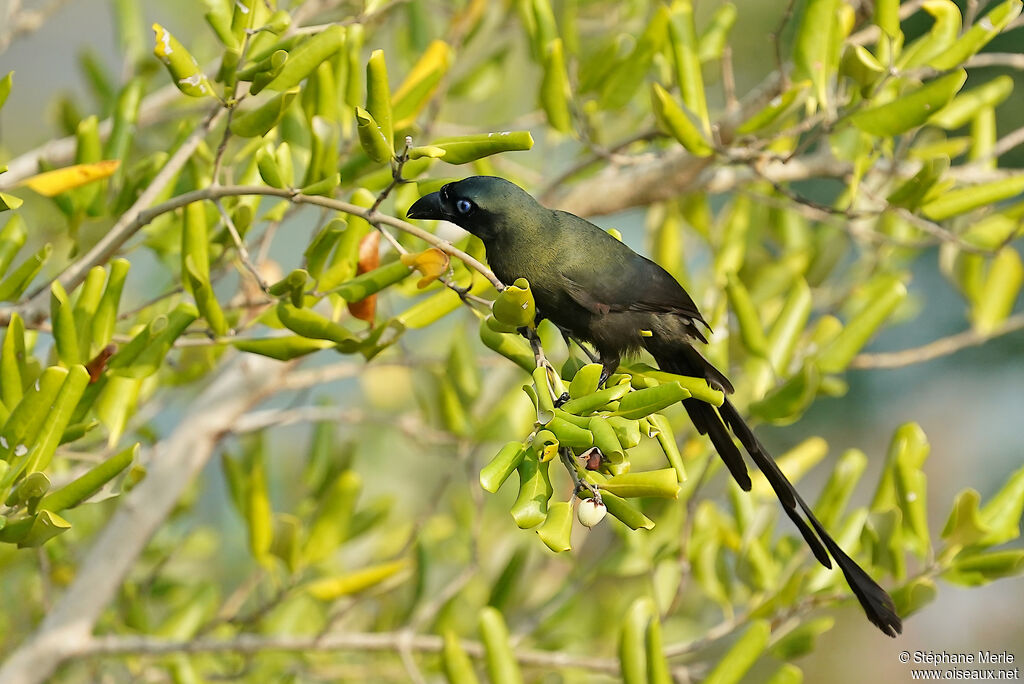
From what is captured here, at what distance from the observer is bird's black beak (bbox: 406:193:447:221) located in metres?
1.68

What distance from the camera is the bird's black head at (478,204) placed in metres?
1.67

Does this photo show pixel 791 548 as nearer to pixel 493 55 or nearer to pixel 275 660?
pixel 275 660

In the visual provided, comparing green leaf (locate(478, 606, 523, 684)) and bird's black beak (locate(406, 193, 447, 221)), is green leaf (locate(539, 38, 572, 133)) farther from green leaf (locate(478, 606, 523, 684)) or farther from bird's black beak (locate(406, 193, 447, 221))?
green leaf (locate(478, 606, 523, 684))

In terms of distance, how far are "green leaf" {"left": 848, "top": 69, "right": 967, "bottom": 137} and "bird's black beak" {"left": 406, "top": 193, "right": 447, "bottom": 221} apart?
76 centimetres

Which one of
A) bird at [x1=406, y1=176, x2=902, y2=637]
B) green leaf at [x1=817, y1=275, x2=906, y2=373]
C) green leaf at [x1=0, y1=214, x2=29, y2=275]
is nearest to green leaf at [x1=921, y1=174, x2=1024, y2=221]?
green leaf at [x1=817, y1=275, x2=906, y2=373]

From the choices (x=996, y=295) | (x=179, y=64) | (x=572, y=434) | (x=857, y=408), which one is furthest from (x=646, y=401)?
(x=857, y=408)

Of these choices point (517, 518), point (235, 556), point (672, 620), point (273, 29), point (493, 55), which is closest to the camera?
point (517, 518)

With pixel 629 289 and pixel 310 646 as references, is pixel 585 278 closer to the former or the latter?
pixel 629 289

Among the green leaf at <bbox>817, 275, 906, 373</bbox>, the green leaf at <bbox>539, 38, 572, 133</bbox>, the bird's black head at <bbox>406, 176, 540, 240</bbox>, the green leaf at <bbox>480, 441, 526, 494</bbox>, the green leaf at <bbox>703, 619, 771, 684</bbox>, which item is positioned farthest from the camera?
the green leaf at <bbox>817, 275, 906, 373</bbox>

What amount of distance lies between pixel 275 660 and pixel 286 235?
2133mm

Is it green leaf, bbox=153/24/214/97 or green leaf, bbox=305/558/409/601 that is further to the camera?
green leaf, bbox=305/558/409/601

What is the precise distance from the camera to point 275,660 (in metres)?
2.51

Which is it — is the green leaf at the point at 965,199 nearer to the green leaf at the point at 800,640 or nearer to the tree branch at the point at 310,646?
the green leaf at the point at 800,640

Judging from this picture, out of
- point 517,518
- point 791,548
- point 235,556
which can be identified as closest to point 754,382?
point 791,548
